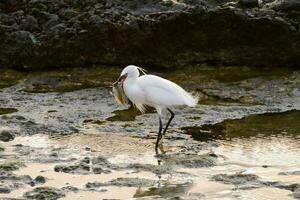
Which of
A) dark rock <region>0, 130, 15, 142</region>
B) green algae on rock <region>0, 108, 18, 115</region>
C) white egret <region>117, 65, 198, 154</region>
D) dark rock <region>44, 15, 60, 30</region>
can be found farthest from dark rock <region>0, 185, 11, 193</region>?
dark rock <region>44, 15, 60, 30</region>

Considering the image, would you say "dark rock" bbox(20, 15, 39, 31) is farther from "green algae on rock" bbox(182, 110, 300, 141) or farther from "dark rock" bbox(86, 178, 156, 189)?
"dark rock" bbox(86, 178, 156, 189)

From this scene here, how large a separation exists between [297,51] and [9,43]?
466 cm

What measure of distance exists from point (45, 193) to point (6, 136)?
7.40 feet

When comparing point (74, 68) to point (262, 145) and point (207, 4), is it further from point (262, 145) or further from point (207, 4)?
point (262, 145)

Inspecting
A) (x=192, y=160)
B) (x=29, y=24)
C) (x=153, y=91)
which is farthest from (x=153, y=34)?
(x=192, y=160)

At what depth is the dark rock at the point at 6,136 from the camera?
9.08 metres

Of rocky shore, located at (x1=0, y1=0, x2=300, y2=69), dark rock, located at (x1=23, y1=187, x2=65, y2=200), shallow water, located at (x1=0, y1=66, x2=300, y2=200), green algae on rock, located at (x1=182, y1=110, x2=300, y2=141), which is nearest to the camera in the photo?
dark rock, located at (x1=23, y1=187, x2=65, y2=200)

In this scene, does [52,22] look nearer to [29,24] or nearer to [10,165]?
[29,24]

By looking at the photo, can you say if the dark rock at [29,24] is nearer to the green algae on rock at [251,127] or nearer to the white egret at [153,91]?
the white egret at [153,91]

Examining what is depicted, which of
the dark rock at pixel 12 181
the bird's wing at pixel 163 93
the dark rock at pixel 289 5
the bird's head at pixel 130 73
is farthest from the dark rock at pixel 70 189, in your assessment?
the dark rock at pixel 289 5

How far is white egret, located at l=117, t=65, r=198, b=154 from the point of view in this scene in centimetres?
923

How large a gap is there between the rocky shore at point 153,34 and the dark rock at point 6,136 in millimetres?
3371

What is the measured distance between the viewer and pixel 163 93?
9242 millimetres

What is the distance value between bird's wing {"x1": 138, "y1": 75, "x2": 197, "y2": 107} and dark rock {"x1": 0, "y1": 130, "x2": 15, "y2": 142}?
5.52 feet
